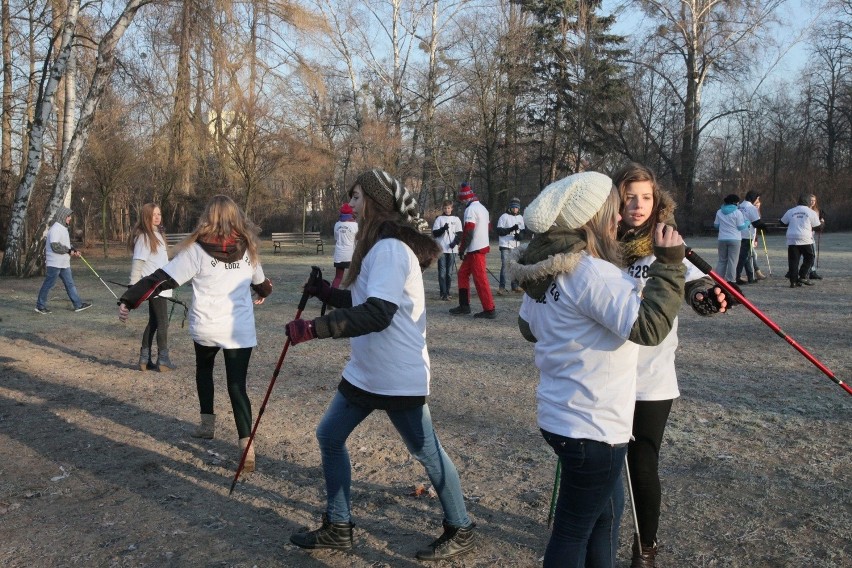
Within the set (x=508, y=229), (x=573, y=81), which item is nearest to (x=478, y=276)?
(x=508, y=229)

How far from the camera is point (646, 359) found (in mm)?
2984

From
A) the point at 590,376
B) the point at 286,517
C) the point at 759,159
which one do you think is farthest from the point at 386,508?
the point at 759,159

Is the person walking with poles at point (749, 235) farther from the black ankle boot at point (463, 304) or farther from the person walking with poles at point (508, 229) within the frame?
the black ankle boot at point (463, 304)

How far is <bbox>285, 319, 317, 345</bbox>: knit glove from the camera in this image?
3063 mm

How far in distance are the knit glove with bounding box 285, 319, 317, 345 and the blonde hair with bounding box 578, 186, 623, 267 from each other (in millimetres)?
1233

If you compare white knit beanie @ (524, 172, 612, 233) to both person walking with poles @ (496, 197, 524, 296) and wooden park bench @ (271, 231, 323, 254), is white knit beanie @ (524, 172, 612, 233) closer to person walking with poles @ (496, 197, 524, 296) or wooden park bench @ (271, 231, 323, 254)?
person walking with poles @ (496, 197, 524, 296)

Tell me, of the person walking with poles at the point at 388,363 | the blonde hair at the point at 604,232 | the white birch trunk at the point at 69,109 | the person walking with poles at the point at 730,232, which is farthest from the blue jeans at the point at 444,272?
the blonde hair at the point at 604,232

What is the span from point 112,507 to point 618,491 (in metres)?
2.86

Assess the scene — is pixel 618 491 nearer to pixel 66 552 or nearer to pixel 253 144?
pixel 66 552

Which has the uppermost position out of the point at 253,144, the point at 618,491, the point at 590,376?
the point at 253,144

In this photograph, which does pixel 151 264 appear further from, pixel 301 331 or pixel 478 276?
pixel 301 331

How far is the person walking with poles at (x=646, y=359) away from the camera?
118 inches

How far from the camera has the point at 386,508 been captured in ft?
13.4

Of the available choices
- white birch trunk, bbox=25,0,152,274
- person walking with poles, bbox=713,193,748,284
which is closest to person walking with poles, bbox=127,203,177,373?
white birch trunk, bbox=25,0,152,274
